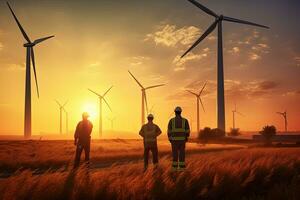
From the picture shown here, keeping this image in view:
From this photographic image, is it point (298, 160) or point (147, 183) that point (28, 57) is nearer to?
point (298, 160)

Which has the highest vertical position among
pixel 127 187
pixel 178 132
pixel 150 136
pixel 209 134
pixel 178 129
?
pixel 178 129

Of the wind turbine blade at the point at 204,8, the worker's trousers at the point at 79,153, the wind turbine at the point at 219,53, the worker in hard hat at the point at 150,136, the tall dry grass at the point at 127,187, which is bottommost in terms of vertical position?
the tall dry grass at the point at 127,187

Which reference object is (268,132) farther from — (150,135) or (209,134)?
(150,135)

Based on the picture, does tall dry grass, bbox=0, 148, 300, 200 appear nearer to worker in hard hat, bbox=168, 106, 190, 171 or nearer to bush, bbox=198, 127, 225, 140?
worker in hard hat, bbox=168, 106, 190, 171

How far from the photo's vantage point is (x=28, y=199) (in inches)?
348

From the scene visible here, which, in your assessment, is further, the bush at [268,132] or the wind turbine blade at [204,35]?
the bush at [268,132]

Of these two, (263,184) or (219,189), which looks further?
(263,184)

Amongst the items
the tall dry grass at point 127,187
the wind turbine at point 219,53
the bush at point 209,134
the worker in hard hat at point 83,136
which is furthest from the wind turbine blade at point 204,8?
the tall dry grass at point 127,187

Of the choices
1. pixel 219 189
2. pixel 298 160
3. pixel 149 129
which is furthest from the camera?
pixel 298 160

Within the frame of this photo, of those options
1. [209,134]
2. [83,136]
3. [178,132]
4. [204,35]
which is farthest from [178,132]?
[209,134]

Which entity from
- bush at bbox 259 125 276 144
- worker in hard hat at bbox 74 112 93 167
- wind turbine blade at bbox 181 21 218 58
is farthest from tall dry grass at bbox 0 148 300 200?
bush at bbox 259 125 276 144

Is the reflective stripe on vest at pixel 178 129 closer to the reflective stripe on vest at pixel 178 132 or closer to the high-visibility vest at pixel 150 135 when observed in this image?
the reflective stripe on vest at pixel 178 132

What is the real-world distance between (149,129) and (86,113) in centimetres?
283

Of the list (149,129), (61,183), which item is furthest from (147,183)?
(149,129)
